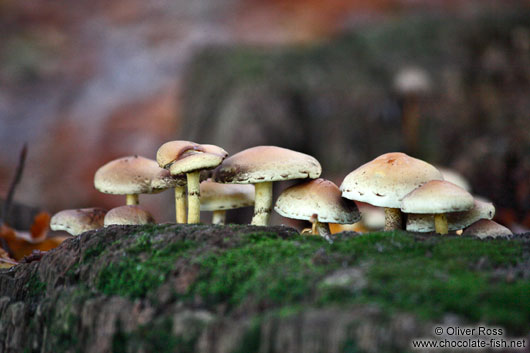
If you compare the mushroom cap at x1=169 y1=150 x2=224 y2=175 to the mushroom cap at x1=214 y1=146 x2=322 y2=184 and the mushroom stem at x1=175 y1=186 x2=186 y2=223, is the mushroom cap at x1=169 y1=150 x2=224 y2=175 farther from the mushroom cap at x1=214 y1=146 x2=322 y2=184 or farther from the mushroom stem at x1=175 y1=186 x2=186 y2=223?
the mushroom stem at x1=175 y1=186 x2=186 y2=223

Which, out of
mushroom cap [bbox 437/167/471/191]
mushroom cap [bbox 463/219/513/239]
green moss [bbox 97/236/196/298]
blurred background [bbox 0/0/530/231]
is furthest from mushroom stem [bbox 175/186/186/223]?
blurred background [bbox 0/0/530/231]

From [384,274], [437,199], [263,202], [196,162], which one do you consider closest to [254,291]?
[384,274]

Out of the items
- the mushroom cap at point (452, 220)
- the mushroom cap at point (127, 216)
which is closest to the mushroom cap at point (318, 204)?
the mushroom cap at point (452, 220)

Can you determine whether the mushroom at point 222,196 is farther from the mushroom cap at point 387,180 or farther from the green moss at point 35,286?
the green moss at point 35,286

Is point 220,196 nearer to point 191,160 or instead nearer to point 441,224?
point 191,160

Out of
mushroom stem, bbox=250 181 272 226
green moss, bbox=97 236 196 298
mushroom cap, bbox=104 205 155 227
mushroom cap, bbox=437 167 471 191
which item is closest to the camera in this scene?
green moss, bbox=97 236 196 298
